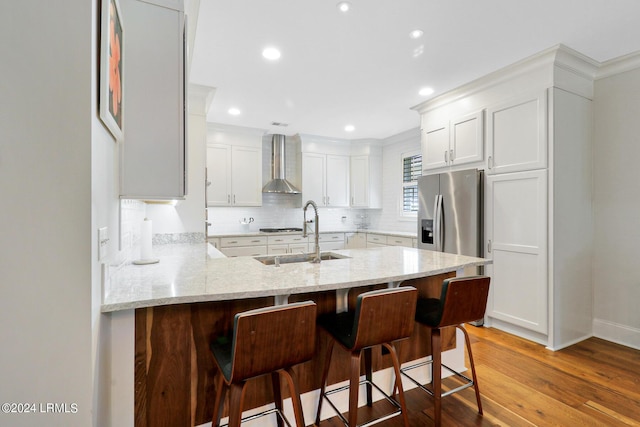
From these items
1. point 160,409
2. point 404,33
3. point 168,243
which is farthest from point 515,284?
point 168,243

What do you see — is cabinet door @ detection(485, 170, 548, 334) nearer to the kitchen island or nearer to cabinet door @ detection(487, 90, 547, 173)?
cabinet door @ detection(487, 90, 547, 173)

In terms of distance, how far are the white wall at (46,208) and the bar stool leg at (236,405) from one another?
44cm

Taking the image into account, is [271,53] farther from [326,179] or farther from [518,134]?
[326,179]

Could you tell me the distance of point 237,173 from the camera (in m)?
4.96

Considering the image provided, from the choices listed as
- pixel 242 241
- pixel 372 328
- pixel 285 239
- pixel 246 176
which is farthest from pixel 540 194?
pixel 246 176

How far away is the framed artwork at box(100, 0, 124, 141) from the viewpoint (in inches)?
40.4

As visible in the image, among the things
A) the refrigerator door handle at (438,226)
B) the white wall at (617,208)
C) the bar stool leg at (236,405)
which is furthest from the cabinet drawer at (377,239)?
the bar stool leg at (236,405)

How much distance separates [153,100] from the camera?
5.31 feet

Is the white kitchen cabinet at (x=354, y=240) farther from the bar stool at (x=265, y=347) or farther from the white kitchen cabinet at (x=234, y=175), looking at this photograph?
the bar stool at (x=265, y=347)

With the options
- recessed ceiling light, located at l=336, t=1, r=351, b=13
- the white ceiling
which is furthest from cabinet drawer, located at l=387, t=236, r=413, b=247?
recessed ceiling light, located at l=336, t=1, r=351, b=13

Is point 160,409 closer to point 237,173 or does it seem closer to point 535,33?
point 535,33

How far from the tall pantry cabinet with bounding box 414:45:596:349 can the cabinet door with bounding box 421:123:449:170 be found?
496 mm

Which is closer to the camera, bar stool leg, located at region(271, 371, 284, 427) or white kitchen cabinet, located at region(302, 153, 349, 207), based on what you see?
bar stool leg, located at region(271, 371, 284, 427)

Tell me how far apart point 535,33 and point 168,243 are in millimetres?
3807
